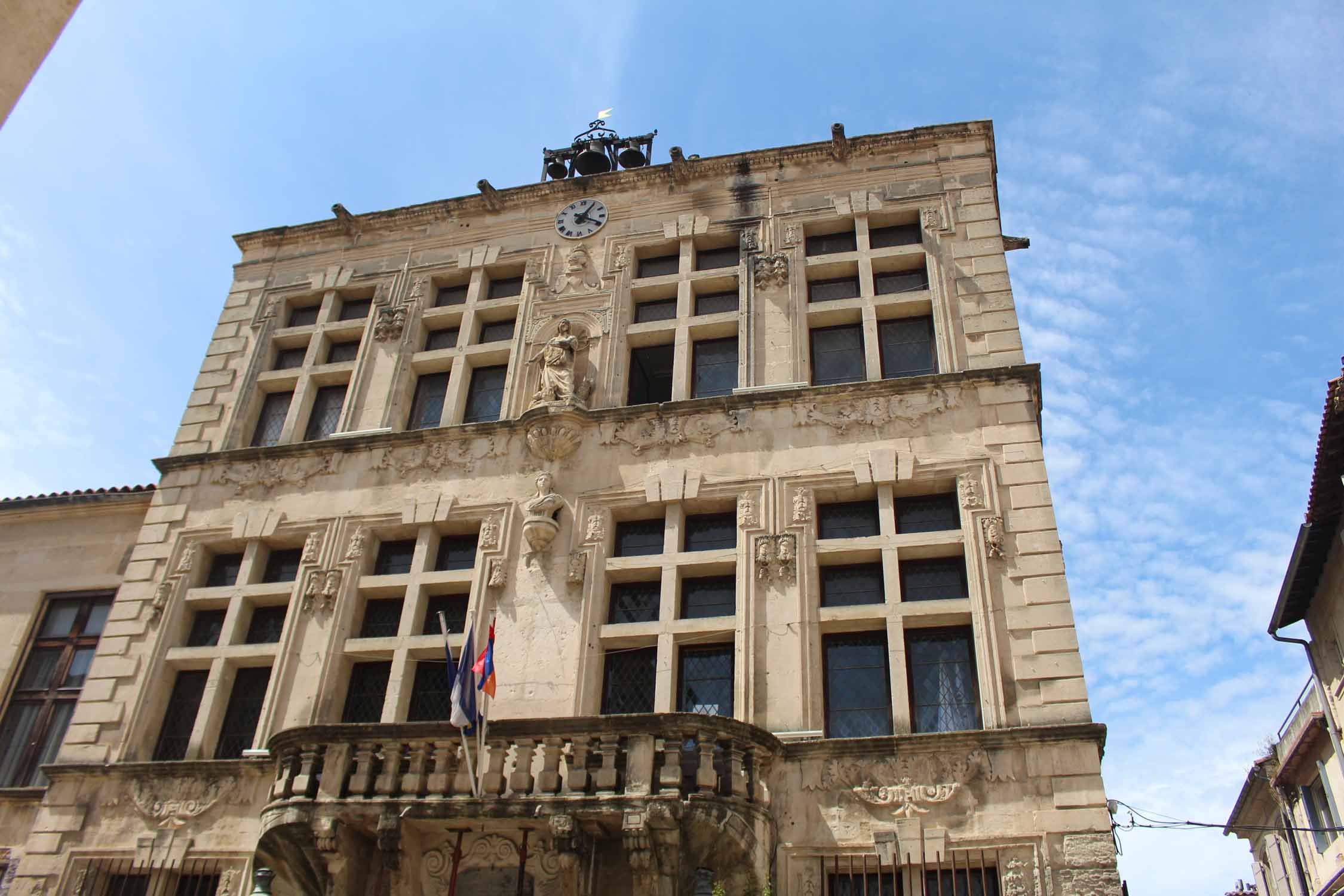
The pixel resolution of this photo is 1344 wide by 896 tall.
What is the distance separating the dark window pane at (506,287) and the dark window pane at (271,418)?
14.7 feet

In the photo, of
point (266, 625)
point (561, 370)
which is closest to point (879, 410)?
point (561, 370)

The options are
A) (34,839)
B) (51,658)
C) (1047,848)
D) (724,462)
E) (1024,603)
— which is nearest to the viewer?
(1047,848)

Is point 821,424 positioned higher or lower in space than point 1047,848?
higher

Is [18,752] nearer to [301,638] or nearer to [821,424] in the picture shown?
[301,638]

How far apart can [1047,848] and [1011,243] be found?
12079 mm

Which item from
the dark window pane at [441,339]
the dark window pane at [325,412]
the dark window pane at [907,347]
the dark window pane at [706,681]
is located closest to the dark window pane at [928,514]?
the dark window pane at [907,347]

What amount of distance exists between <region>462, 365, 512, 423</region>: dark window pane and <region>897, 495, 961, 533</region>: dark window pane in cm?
748

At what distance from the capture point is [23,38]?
6223 mm

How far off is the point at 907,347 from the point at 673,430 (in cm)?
444

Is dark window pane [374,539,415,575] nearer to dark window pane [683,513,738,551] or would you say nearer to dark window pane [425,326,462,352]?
dark window pane [425,326,462,352]

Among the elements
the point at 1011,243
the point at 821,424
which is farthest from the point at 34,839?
the point at 1011,243

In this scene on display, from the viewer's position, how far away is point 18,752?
1870 cm

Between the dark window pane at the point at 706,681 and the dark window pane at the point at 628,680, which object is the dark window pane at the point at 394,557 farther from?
the dark window pane at the point at 706,681

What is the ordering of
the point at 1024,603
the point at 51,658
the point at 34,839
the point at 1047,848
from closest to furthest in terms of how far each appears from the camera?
1. the point at 1047,848
2. the point at 1024,603
3. the point at 34,839
4. the point at 51,658
